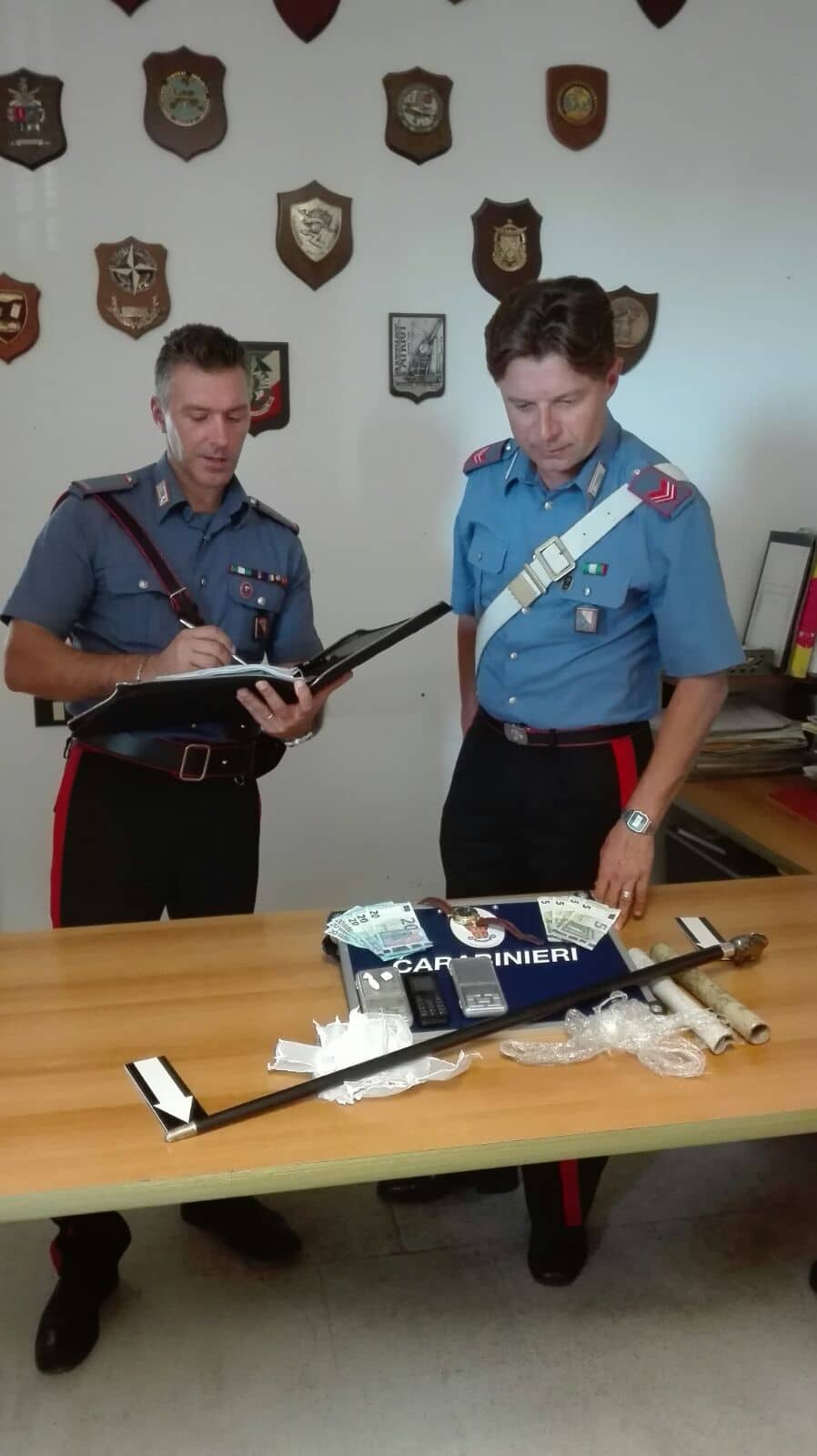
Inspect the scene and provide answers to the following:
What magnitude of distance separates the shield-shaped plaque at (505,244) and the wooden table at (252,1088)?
1680 millimetres

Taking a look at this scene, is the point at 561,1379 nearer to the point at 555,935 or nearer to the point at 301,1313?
the point at 301,1313

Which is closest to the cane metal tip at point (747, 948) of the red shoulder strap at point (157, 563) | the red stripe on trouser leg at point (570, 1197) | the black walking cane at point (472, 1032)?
the black walking cane at point (472, 1032)

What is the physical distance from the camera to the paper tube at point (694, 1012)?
1.30m

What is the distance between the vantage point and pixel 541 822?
5.98 ft

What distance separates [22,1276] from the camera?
1.89 metres

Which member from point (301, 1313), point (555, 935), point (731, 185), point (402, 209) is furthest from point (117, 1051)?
point (731, 185)

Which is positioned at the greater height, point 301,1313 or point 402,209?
point 402,209

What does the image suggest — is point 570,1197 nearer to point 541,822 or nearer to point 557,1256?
point 557,1256

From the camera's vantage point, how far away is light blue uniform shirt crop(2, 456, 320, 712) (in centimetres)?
173

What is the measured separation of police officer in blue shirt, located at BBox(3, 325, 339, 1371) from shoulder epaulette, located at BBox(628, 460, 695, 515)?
0.57 meters

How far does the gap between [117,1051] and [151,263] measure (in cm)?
179

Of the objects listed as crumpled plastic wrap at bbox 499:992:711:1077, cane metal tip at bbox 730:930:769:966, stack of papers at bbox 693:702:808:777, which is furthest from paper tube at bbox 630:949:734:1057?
stack of papers at bbox 693:702:808:777

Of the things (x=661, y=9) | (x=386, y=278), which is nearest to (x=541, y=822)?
(x=386, y=278)

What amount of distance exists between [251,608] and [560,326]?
66 cm
